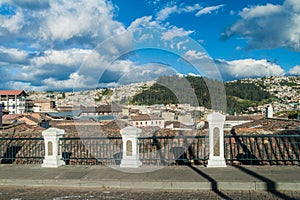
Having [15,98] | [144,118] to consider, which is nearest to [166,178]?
[144,118]

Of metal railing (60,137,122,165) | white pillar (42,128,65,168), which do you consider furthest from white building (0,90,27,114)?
white pillar (42,128,65,168)

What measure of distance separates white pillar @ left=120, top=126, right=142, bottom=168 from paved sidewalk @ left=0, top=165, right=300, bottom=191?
1.76 ft

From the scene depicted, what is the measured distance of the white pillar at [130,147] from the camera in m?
10.6

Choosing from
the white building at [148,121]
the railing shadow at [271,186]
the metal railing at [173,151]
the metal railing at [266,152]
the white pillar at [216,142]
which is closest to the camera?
the railing shadow at [271,186]

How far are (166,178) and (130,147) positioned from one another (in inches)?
89.6

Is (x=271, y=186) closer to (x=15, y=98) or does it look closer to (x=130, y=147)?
(x=130, y=147)

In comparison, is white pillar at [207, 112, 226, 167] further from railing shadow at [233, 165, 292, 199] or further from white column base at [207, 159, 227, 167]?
railing shadow at [233, 165, 292, 199]

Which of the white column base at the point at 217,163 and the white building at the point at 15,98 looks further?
the white building at the point at 15,98

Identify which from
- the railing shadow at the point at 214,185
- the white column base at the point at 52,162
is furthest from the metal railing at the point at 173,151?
the white column base at the point at 52,162

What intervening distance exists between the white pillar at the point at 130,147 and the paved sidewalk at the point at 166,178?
54 cm

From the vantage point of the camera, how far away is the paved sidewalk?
825cm

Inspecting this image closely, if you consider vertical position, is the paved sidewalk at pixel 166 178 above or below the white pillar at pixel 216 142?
below

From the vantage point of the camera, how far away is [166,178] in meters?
8.89

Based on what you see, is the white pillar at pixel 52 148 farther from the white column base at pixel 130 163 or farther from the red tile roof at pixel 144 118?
the red tile roof at pixel 144 118
